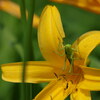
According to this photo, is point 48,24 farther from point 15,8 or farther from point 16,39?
point 16,39

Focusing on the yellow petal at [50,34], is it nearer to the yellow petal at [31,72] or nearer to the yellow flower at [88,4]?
the yellow petal at [31,72]

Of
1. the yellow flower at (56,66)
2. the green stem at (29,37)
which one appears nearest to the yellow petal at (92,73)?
the yellow flower at (56,66)

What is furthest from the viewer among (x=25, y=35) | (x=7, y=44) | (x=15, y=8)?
(x=7, y=44)

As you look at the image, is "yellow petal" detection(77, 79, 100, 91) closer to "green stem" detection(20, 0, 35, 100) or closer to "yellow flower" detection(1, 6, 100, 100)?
"yellow flower" detection(1, 6, 100, 100)

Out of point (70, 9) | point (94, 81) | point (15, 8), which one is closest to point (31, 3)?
point (94, 81)

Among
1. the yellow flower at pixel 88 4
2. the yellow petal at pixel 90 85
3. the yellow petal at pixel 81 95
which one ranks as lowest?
the yellow petal at pixel 81 95

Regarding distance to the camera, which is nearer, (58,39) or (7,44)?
→ (58,39)

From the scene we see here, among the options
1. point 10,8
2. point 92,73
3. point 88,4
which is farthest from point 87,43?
point 10,8

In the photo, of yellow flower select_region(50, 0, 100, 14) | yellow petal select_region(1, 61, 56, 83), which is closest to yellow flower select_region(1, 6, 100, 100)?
yellow petal select_region(1, 61, 56, 83)
